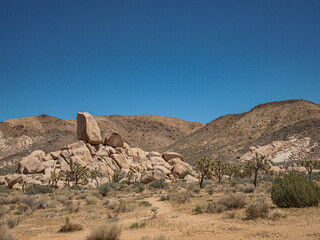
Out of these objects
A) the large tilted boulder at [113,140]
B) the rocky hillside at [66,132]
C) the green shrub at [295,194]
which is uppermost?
the rocky hillside at [66,132]

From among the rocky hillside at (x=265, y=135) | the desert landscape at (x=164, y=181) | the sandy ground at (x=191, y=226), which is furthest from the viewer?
the rocky hillside at (x=265, y=135)

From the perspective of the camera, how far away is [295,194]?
1550 centimetres

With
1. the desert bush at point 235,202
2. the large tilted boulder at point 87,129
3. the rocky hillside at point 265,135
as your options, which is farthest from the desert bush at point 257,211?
the rocky hillside at point 265,135

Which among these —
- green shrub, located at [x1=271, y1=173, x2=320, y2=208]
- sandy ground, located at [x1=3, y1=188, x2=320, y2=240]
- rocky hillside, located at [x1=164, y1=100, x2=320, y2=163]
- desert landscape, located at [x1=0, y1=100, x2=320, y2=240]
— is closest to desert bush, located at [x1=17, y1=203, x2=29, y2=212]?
desert landscape, located at [x1=0, y1=100, x2=320, y2=240]

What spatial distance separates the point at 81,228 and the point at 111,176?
3281 cm

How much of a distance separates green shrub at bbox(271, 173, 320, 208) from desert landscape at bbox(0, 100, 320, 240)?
0.06m

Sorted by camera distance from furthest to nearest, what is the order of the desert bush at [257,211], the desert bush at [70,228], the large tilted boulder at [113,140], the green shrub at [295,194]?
the large tilted boulder at [113,140] → the green shrub at [295,194] → the desert bush at [257,211] → the desert bush at [70,228]

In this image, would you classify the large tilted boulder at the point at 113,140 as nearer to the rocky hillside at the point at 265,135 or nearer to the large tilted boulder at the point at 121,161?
the large tilted boulder at the point at 121,161

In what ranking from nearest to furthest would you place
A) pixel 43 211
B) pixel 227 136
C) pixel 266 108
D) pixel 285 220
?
pixel 285 220 < pixel 43 211 < pixel 227 136 < pixel 266 108

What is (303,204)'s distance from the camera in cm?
1548

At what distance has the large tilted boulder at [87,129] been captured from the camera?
49938mm

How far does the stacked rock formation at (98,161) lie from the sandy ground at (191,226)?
2506 cm

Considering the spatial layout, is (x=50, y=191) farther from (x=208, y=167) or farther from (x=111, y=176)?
(x=208, y=167)

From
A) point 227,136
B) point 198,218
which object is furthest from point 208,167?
point 227,136
